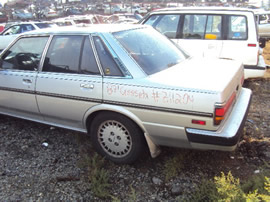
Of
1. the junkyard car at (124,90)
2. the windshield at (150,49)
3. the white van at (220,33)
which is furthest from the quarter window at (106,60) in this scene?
the white van at (220,33)

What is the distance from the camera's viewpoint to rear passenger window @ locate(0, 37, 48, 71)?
369 centimetres

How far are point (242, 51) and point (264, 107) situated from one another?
140 centimetres

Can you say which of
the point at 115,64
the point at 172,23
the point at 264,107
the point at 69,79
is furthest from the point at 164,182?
the point at 172,23

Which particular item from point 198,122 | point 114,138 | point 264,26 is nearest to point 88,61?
point 114,138

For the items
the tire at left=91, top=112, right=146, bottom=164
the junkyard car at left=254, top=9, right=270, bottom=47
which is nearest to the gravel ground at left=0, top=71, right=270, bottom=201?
the tire at left=91, top=112, right=146, bottom=164

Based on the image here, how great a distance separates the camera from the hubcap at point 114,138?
3.16 metres

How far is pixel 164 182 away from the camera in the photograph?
2.98 m

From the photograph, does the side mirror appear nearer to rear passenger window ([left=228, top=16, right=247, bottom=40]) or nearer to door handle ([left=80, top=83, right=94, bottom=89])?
rear passenger window ([left=228, top=16, right=247, bottom=40])

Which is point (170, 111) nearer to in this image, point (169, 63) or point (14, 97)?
point (169, 63)

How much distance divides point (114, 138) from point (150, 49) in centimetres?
120

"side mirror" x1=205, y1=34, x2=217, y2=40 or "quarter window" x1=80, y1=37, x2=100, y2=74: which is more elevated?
"quarter window" x1=80, y1=37, x2=100, y2=74

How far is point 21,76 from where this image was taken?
372 centimetres

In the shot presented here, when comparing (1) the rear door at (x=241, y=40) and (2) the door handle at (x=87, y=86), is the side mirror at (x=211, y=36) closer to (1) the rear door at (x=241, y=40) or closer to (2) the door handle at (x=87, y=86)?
(1) the rear door at (x=241, y=40)

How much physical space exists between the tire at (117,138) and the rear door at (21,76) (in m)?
1.02
